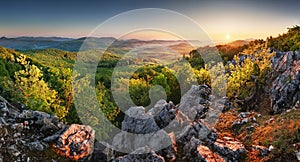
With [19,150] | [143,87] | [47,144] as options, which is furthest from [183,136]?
[143,87]

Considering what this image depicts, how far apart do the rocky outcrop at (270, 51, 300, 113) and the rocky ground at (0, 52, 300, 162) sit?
0.15 metres

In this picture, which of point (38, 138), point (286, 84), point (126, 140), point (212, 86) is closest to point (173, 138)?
point (126, 140)

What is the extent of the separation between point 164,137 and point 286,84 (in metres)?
26.4

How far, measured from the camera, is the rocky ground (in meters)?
26.6

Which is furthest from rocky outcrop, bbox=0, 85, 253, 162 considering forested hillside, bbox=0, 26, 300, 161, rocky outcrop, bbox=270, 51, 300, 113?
rocky outcrop, bbox=270, 51, 300, 113

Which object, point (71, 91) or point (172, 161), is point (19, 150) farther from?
point (71, 91)

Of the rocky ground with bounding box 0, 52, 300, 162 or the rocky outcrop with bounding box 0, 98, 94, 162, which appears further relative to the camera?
the rocky ground with bounding box 0, 52, 300, 162

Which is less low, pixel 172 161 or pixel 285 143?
pixel 285 143

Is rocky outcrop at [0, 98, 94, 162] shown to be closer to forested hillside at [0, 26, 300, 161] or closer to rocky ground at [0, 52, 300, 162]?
rocky ground at [0, 52, 300, 162]

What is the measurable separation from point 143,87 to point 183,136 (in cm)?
4402

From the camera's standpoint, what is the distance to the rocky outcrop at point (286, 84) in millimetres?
41625

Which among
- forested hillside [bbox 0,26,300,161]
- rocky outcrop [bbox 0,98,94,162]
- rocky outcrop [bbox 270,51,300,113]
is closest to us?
rocky outcrop [bbox 0,98,94,162]

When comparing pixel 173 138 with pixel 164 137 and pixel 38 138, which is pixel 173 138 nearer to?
pixel 164 137

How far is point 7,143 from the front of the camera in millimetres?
24578
